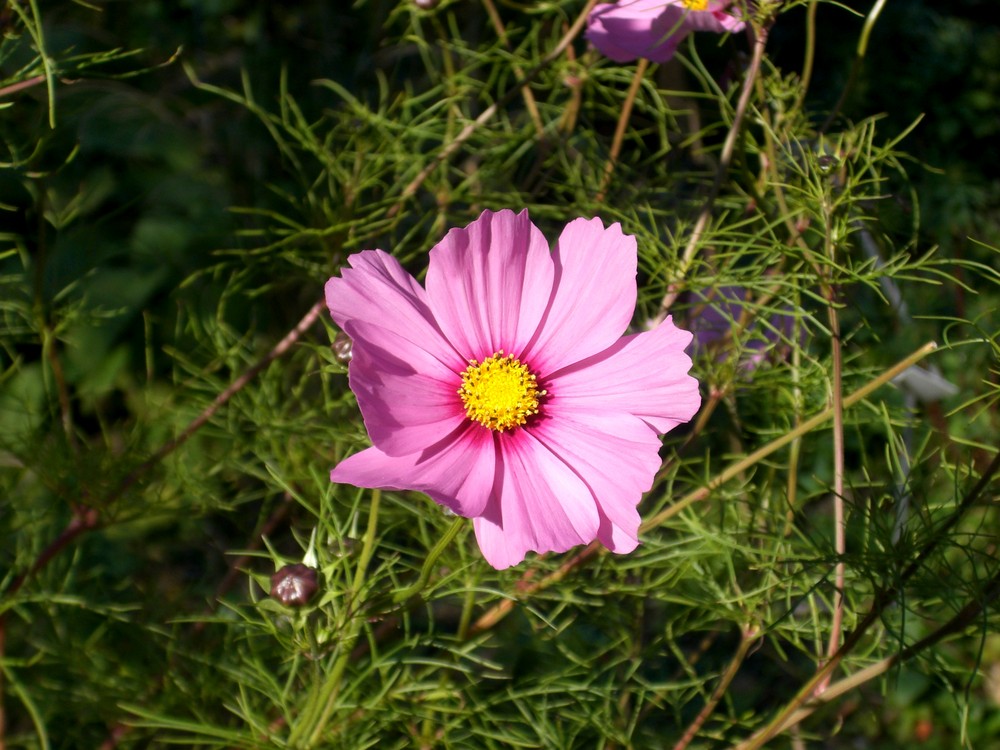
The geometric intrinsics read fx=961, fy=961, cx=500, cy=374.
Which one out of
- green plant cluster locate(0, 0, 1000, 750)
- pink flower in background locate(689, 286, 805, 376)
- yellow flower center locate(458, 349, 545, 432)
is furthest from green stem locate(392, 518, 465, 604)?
pink flower in background locate(689, 286, 805, 376)

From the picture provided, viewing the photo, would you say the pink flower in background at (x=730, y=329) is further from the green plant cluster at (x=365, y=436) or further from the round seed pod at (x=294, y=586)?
the round seed pod at (x=294, y=586)

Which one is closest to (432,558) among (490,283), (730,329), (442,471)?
(442,471)

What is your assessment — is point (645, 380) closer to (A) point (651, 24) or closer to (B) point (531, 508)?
(B) point (531, 508)

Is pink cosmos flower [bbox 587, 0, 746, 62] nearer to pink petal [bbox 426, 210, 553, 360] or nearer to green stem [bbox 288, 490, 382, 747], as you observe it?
pink petal [bbox 426, 210, 553, 360]

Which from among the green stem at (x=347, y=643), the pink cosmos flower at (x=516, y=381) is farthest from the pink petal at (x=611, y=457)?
the green stem at (x=347, y=643)

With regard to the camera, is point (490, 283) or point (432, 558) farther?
point (490, 283)

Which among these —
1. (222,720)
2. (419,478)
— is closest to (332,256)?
(419,478)

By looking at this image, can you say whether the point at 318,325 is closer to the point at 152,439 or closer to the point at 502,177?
the point at 502,177

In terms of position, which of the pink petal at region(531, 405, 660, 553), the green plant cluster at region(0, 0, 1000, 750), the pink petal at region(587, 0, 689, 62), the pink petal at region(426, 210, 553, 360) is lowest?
the green plant cluster at region(0, 0, 1000, 750)
